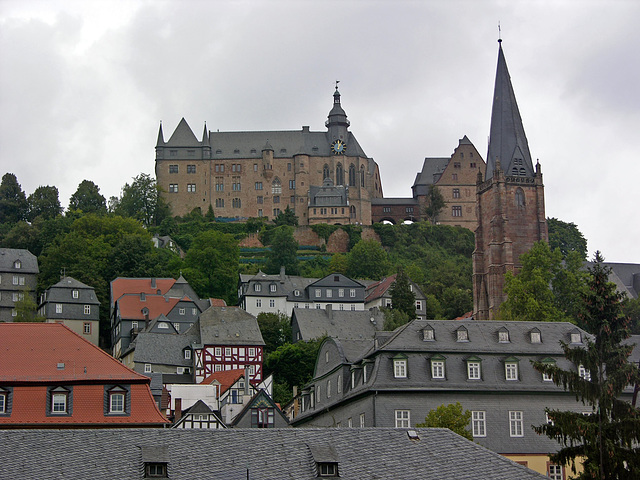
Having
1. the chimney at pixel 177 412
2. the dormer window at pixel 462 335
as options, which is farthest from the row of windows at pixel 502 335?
the chimney at pixel 177 412

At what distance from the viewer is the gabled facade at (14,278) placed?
119m

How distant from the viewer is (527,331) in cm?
5856

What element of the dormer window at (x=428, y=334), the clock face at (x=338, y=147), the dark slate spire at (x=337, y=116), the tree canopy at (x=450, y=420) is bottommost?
the tree canopy at (x=450, y=420)

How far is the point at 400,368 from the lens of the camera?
5431 centimetres

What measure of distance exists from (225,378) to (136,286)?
31.6 m

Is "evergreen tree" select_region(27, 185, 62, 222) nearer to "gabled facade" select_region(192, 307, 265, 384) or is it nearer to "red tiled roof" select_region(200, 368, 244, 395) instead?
"gabled facade" select_region(192, 307, 265, 384)

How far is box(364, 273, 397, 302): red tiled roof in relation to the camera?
123 m

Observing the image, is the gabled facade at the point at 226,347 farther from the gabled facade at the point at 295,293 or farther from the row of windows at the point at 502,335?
the row of windows at the point at 502,335

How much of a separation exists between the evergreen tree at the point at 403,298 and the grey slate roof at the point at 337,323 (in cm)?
305

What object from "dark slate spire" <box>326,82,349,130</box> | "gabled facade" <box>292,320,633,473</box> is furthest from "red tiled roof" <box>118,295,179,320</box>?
"dark slate spire" <box>326,82,349,130</box>

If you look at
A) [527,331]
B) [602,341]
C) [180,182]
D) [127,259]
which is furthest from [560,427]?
[180,182]

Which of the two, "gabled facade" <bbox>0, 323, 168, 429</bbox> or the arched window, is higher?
the arched window

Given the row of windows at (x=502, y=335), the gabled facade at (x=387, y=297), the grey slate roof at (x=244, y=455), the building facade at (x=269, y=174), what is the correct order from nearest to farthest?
the grey slate roof at (x=244, y=455), the row of windows at (x=502, y=335), the gabled facade at (x=387, y=297), the building facade at (x=269, y=174)

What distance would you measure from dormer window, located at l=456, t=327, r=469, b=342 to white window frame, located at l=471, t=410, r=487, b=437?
4.02 metres
